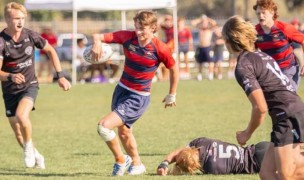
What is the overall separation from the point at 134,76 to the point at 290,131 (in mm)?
3041

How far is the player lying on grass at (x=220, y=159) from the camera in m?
9.12

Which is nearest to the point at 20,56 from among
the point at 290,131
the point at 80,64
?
the point at 290,131

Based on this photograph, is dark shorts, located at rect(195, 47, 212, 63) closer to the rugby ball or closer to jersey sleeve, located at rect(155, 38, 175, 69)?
the rugby ball

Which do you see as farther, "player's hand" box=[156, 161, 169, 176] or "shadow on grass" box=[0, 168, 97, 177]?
"shadow on grass" box=[0, 168, 97, 177]

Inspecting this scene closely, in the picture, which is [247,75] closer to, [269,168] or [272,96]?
[272,96]

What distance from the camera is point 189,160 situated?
910 cm

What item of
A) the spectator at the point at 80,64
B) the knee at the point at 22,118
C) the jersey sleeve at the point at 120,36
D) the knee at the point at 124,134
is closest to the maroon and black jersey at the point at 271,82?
the jersey sleeve at the point at 120,36

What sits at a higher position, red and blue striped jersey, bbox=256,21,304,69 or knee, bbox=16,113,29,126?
red and blue striped jersey, bbox=256,21,304,69

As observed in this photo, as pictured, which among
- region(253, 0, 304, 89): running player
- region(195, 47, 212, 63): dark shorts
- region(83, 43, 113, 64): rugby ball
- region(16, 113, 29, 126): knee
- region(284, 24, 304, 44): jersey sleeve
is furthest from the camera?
region(195, 47, 212, 63): dark shorts

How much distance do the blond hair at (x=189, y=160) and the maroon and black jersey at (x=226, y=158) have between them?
0.20ft

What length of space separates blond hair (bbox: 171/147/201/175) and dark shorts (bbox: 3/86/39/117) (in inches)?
85.4

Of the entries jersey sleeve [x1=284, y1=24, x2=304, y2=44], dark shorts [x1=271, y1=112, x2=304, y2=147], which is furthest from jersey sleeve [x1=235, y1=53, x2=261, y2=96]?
jersey sleeve [x1=284, y1=24, x2=304, y2=44]

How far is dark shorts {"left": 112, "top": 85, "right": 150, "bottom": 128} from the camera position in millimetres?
9445

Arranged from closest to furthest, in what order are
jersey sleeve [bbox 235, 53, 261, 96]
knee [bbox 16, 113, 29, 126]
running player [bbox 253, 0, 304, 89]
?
1. jersey sleeve [bbox 235, 53, 261, 96]
2. knee [bbox 16, 113, 29, 126]
3. running player [bbox 253, 0, 304, 89]
